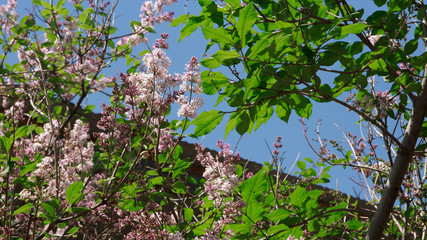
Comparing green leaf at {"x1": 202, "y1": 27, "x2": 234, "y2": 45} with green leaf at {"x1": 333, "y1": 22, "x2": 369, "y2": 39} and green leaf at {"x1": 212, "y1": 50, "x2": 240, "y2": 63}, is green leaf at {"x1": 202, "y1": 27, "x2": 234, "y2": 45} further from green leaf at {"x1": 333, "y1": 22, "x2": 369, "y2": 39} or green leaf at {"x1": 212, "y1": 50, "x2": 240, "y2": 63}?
green leaf at {"x1": 333, "y1": 22, "x2": 369, "y2": 39}

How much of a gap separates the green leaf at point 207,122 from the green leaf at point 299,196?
1.49 feet

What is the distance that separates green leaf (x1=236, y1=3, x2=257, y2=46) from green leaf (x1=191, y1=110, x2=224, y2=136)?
1.24ft

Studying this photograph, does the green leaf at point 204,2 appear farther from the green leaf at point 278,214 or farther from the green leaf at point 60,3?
the green leaf at point 60,3

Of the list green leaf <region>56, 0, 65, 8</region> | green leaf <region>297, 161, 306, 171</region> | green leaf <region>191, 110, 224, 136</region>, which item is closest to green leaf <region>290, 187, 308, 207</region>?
green leaf <region>191, 110, 224, 136</region>

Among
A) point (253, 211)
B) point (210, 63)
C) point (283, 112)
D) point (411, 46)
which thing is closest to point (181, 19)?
point (210, 63)

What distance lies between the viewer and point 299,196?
5.48 ft

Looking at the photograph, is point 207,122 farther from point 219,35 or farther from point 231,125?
point 219,35

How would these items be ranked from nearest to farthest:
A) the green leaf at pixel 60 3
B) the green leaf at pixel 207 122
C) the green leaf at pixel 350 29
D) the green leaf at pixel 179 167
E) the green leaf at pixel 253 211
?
1. the green leaf at pixel 350 29
2. the green leaf at pixel 253 211
3. the green leaf at pixel 207 122
4. the green leaf at pixel 179 167
5. the green leaf at pixel 60 3

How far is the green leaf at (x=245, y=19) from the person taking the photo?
1.27m

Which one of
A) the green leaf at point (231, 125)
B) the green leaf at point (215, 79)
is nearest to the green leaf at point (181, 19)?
the green leaf at point (215, 79)

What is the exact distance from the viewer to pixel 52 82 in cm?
325

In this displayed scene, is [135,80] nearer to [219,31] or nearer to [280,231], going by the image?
[219,31]

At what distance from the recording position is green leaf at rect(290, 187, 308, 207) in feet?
5.42

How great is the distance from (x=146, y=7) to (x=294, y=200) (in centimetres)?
270
